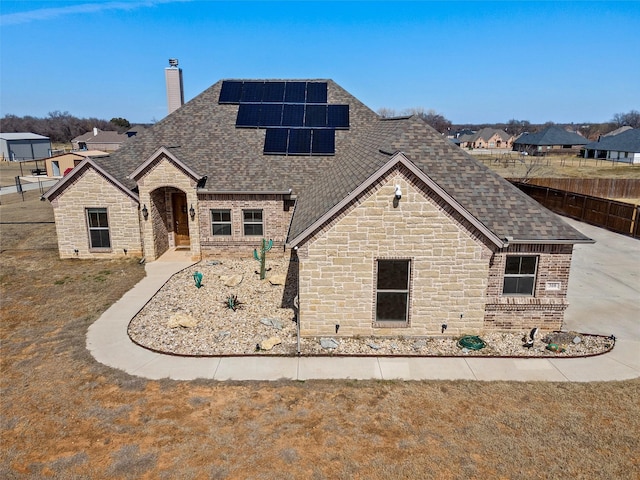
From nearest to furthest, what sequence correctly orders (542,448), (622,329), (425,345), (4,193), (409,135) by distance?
1. (542,448)
2. (425,345)
3. (622,329)
4. (409,135)
5. (4,193)

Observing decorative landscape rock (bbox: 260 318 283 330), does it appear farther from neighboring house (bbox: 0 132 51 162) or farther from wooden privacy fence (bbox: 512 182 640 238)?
neighboring house (bbox: 0 132 51 162)

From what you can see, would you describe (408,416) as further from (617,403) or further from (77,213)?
(77,213)

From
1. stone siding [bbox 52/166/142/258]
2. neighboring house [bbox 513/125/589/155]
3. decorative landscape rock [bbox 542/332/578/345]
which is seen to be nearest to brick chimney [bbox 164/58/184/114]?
stone siding [bbox 52/166/142/258]

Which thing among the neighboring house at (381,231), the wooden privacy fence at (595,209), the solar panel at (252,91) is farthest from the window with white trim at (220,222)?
the wooden privacy fence at (595,209)

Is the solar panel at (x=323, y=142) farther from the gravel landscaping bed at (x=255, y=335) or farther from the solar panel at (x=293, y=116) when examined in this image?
the gravel landscaping bed at (x=255, y=335)

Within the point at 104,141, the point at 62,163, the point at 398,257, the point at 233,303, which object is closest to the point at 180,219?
the point at 233,303

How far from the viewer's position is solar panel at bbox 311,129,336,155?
22953 millimetres

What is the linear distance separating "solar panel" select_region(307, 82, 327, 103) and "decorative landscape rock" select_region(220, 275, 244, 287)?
12759 mm

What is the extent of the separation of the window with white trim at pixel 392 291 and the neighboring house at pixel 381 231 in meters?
0.03

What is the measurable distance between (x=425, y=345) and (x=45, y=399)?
9.85 m

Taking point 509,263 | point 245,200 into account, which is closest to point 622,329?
point 509,263

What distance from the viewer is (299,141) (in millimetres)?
23328

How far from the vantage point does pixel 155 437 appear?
8727 millimetres

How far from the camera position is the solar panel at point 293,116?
24.3 meters
